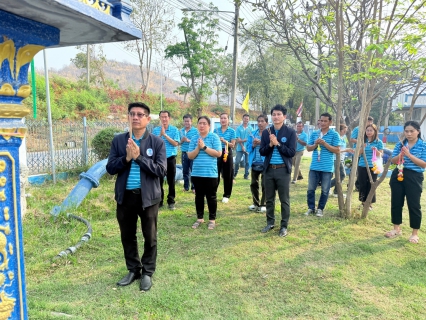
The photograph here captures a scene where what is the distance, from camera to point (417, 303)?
9.50ft

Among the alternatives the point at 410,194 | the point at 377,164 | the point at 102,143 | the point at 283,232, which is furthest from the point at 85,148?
the point at 410,194

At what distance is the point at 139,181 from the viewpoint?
2.96 m

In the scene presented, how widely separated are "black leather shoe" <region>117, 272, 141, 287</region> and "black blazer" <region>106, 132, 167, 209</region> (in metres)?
0.80

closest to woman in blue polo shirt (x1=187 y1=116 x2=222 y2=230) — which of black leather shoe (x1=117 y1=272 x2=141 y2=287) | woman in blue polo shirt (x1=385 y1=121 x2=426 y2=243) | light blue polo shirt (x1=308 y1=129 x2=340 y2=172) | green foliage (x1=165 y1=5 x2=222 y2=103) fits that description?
black leather shoe (x1=117 y1=272 x2=141 y2=287)

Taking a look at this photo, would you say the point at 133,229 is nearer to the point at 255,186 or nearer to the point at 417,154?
the point at 255,186

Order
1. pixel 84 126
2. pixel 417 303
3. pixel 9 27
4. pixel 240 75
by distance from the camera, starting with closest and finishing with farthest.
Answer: pixel 9 27 → pixel 417 303 → pixel 84 126 → pixel 240 75

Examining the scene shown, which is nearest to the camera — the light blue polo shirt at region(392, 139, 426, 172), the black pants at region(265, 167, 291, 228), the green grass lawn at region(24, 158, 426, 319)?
the green grass lawn at region(24, 158, 426, 319)

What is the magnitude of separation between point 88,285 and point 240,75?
29.6 m

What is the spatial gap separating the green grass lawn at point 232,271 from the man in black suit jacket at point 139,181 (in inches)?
14.0

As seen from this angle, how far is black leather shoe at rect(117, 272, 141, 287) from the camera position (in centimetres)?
307

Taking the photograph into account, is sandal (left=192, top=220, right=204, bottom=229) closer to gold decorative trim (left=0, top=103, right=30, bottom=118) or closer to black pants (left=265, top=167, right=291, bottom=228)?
black pants (left=265, top=167, right=291, bottom=228)

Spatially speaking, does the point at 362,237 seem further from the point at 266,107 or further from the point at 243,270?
the point at 266,107

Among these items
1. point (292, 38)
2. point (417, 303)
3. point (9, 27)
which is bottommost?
point (417, 303)

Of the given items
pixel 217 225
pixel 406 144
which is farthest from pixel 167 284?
pixel 406 144
